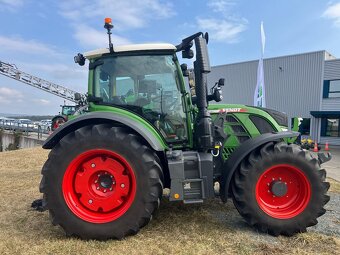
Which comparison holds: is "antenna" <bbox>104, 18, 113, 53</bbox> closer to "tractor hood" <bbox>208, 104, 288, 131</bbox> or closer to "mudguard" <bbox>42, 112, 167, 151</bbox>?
"mudguard" <bbox>42, 112, 167, 151</bbox>

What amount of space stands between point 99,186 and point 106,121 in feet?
2.58

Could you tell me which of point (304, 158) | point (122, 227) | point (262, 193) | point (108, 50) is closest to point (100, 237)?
point (122, 227)

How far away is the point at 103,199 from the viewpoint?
3643 mm

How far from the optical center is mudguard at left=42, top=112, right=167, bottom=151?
3.57 metres

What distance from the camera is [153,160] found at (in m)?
3.53

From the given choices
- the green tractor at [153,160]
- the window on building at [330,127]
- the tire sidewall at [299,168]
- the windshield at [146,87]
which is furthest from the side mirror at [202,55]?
the window on building at [330,127]

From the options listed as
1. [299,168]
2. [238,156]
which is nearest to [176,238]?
[238,156]

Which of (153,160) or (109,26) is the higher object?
(109,26)

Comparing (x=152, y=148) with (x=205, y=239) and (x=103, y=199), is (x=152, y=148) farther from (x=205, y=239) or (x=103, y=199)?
(x=205, y=239)

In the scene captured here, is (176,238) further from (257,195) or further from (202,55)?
(202,55)

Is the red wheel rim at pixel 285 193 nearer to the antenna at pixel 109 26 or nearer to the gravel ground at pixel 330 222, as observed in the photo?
the gravel ground at pixel 330 222

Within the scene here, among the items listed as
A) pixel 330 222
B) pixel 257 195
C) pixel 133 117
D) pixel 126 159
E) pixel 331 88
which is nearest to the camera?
pixel 126 159

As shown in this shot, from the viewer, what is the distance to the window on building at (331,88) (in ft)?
67.1

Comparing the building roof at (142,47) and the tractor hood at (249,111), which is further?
the tractor hood at (249,111)
